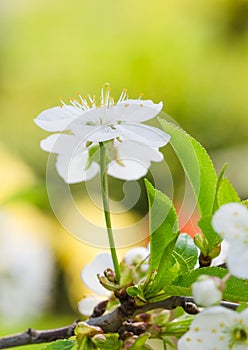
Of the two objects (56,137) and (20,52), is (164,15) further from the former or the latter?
(56,137)

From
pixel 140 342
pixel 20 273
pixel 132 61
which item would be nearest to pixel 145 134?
pixel 140 342

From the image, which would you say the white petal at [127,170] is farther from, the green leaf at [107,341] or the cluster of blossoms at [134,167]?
the green leaf at [107,341]

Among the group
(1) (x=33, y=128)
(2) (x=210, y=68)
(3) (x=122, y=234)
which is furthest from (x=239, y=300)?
(2) (x=210, y=68)

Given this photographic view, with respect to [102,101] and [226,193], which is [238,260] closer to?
[226,193]

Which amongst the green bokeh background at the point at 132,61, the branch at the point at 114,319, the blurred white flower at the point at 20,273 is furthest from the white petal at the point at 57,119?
the green bokeh background at the point at 132,61

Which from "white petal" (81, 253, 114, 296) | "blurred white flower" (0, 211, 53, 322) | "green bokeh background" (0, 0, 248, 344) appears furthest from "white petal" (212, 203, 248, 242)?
"green bokeh background" (0, 0, 248, 344)

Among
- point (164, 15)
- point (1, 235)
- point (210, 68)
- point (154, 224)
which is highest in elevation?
point (164, 15)
